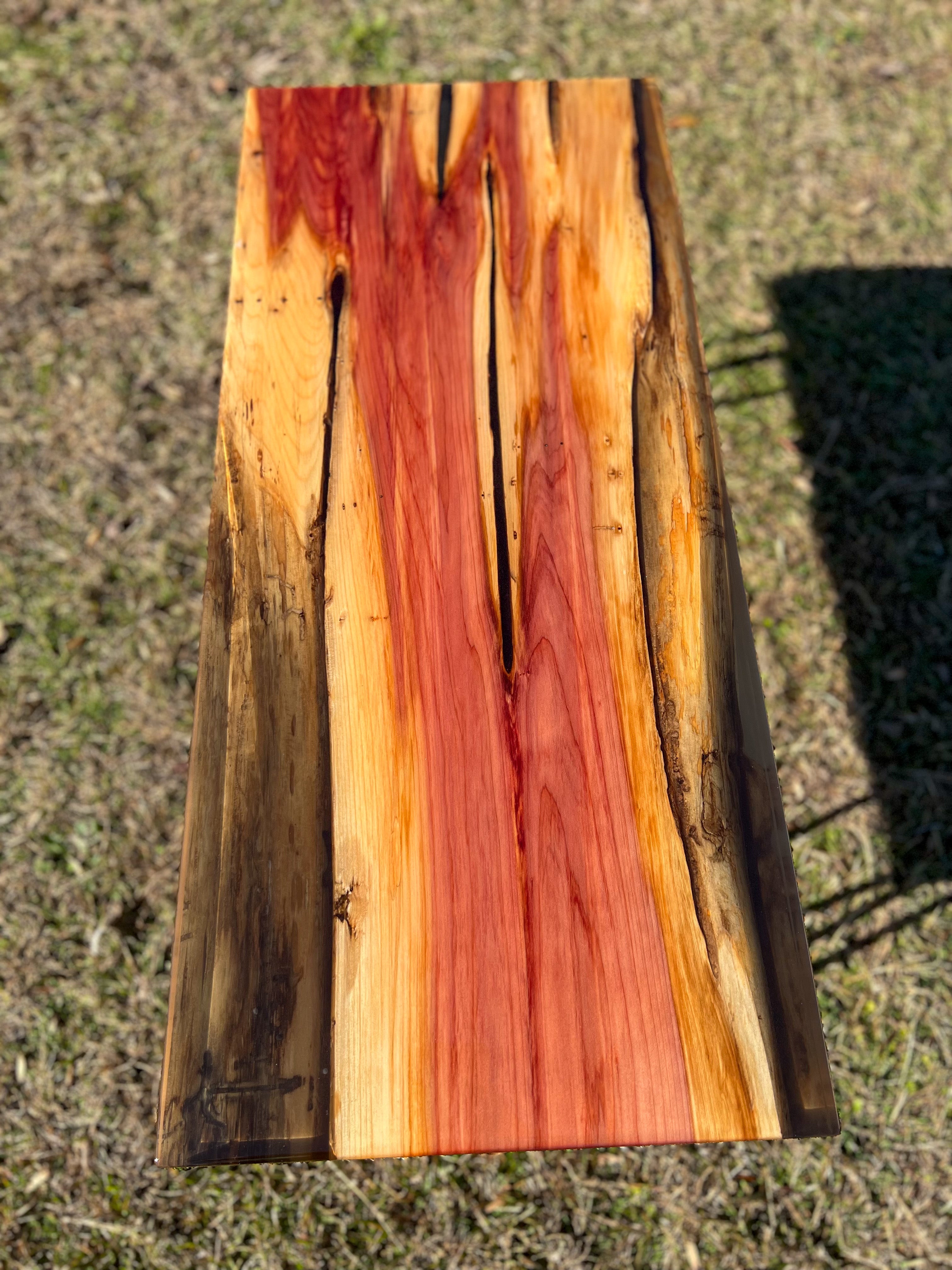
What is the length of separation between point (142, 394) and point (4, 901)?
1.23 metres

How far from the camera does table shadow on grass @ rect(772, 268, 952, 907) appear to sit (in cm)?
184

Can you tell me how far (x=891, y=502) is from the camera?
2.11 metres

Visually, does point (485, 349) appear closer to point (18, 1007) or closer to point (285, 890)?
point (285, 890)

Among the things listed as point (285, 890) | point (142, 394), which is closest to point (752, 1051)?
point (285, 890)

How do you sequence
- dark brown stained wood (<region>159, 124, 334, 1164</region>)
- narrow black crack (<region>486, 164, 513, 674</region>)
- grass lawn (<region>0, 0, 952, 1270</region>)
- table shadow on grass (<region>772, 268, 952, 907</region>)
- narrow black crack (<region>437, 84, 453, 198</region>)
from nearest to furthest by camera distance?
dark brown stained wood (<region>159, 124, 334, 1164</region>)
narrow black crack (<region>486, 164, 513, 674</region>)
narrow black crack (<region>437, 84, 453, 198</region>)
grass lawn (<region>0, 0, 952, 1270</region>)
table shadow on grass (<region>772, 268, 952, 907</region>)

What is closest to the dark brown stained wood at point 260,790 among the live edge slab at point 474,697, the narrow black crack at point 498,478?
the live edge slab at point 474,697

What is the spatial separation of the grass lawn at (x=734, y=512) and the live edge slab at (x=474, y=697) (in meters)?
0.80

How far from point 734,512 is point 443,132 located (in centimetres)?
110

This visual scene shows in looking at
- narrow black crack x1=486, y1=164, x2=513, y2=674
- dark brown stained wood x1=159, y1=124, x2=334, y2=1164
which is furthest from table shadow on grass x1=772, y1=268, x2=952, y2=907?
dark brown stained wood x1=159, y1=124, x2=334, y2=1164

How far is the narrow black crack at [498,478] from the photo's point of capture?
1122mm

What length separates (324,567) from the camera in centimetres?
116

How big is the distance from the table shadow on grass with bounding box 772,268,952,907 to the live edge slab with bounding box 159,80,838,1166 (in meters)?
0.93

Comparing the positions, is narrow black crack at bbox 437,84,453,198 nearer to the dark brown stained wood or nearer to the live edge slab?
the live edge slab

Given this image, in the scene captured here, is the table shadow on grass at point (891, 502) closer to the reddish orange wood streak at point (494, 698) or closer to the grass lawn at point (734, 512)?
the grass lawn at point (734, 512)
